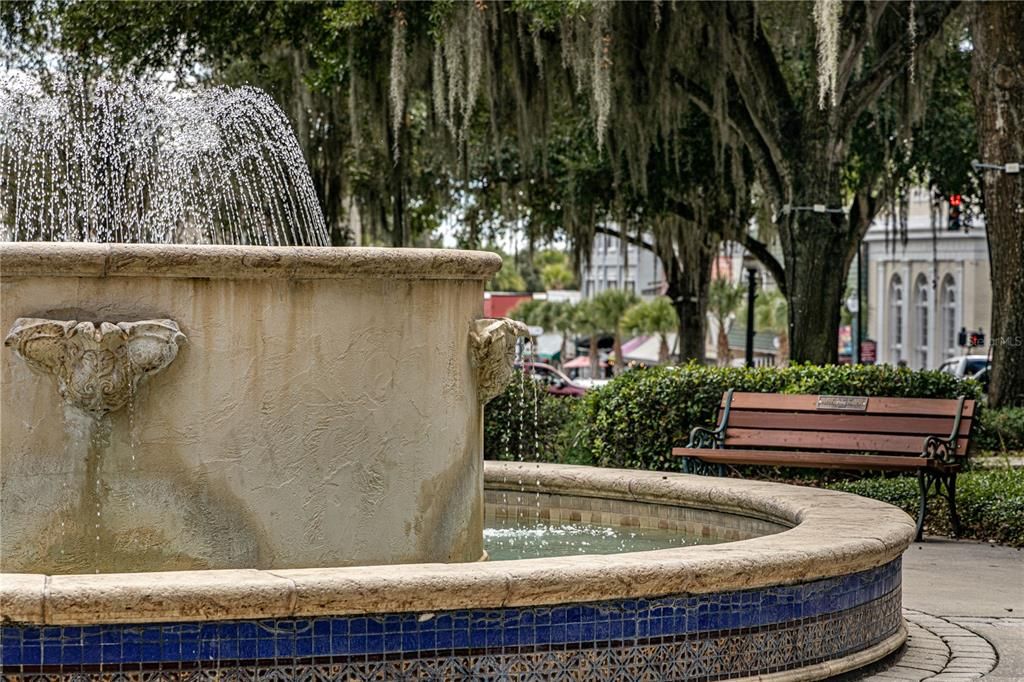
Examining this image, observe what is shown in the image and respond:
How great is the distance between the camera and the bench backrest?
10508 millimetres

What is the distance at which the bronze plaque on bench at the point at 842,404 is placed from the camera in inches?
426

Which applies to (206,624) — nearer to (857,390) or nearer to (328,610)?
(328,610)

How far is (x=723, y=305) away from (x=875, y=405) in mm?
39722

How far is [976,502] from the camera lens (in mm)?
10523

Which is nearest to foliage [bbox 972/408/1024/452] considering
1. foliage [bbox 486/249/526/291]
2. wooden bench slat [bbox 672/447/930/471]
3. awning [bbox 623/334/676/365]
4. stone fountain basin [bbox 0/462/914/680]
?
wooden bench slat [bbox 672/447/930/471]

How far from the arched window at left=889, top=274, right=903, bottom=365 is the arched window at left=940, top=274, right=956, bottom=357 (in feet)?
7.41

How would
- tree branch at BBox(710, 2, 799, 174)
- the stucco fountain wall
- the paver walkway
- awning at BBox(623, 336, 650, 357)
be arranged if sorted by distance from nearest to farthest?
the stucco fountain wall
the paver walkway
tree branch at BBox(710, 2, 799, 174)
awning at BBox(623, 336, 650, 357)

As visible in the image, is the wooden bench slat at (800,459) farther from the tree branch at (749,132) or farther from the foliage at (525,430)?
the tree branch at (749,132)

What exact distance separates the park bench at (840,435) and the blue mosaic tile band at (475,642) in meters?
4.50

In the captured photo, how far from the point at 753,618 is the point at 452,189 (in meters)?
20.3

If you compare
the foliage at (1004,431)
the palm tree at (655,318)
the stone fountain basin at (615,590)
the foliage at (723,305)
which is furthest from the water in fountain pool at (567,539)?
the palm tree at (655,318)

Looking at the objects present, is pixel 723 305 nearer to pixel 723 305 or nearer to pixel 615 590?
pixel 723 305

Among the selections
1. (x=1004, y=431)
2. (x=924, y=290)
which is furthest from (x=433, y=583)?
(x=924, y=290)

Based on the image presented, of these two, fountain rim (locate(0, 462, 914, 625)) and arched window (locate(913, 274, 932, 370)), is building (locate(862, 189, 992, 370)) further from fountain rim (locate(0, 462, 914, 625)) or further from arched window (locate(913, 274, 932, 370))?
fountain rim (locate(0, 462, 914, 625))
